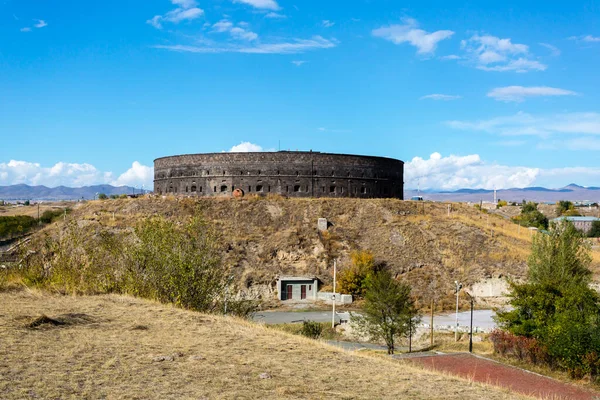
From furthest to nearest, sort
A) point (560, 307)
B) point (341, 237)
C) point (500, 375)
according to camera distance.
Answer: point (341, 237)
point (560, 307)
point (500, 375)

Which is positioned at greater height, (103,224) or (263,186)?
(263,186)

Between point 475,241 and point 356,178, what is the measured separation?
1225cm

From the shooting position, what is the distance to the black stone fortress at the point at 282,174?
4866 centimetres

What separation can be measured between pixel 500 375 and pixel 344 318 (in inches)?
693

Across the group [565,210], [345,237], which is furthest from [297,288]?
[565,210]

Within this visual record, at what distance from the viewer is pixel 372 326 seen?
27844 millimetres

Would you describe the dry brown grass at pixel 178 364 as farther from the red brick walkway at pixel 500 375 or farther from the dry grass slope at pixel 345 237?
the dry grass slope at pixel 345 237

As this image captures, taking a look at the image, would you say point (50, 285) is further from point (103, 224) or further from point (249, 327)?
point (103, 224)

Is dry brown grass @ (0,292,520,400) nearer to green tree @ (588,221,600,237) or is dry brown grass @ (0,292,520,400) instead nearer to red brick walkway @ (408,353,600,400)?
red brick walkway @ (408,353,600,400)

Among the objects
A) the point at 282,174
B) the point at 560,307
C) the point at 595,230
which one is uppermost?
the point at 282,174

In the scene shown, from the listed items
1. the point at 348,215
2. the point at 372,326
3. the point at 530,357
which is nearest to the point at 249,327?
the point at 530,357

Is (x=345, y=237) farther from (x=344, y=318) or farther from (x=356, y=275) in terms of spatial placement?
(x=344, y=318)

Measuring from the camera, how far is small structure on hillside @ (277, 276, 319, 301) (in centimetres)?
3850

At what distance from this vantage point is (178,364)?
10008 mm
